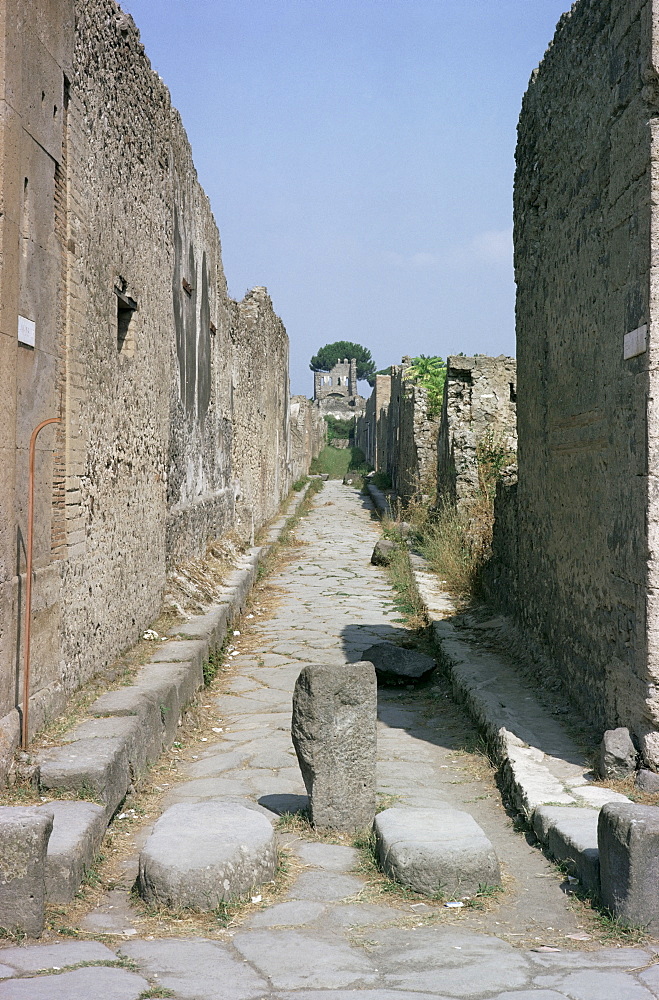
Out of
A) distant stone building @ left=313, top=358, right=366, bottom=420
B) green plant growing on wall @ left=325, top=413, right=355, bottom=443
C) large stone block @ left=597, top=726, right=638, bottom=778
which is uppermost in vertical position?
distant stone building @ left=313, top=358, right=366, bottom=420

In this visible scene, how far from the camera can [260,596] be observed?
9258mm

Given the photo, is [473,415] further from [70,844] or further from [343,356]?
[343,356]

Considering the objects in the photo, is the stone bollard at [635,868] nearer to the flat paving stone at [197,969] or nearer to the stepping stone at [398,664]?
the flat paving stone at [197,969]

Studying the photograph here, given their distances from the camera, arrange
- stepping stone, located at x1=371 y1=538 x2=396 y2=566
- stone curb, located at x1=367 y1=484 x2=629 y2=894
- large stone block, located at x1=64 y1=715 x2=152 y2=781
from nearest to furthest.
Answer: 1. stone curb, located at x1=367 y1=484 x2=629 y2=894
2. large stone block, located at x1=64 y1=715 x2=152 y2=781
3. stepping stone, located at x1=371 y1=538 x2=396 y2=566

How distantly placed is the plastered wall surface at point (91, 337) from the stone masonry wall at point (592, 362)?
7.80 feet

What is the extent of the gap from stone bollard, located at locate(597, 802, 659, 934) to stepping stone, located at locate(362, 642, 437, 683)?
3196mm

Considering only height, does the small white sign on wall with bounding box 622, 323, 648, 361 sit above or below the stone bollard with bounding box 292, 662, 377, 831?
above

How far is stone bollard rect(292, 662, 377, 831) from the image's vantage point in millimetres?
3531

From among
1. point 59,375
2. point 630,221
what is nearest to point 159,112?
point 59,375

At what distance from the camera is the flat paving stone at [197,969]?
2.34 meters

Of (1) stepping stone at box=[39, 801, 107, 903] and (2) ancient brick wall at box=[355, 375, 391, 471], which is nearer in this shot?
(1) stepping stone at box=[39, 801, 107, 903]

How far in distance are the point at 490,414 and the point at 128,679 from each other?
6.91 meters

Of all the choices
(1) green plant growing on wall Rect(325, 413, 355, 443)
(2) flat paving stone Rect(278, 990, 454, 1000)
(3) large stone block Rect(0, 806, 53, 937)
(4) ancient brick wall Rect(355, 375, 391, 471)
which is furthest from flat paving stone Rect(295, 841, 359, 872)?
(1) green plant growing on wall Rect(325, 413, 355, 443)

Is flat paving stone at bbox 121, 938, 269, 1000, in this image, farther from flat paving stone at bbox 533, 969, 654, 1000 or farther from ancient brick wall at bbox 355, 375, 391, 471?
ancient brick wall at bbox 355, 375, 391, 471
